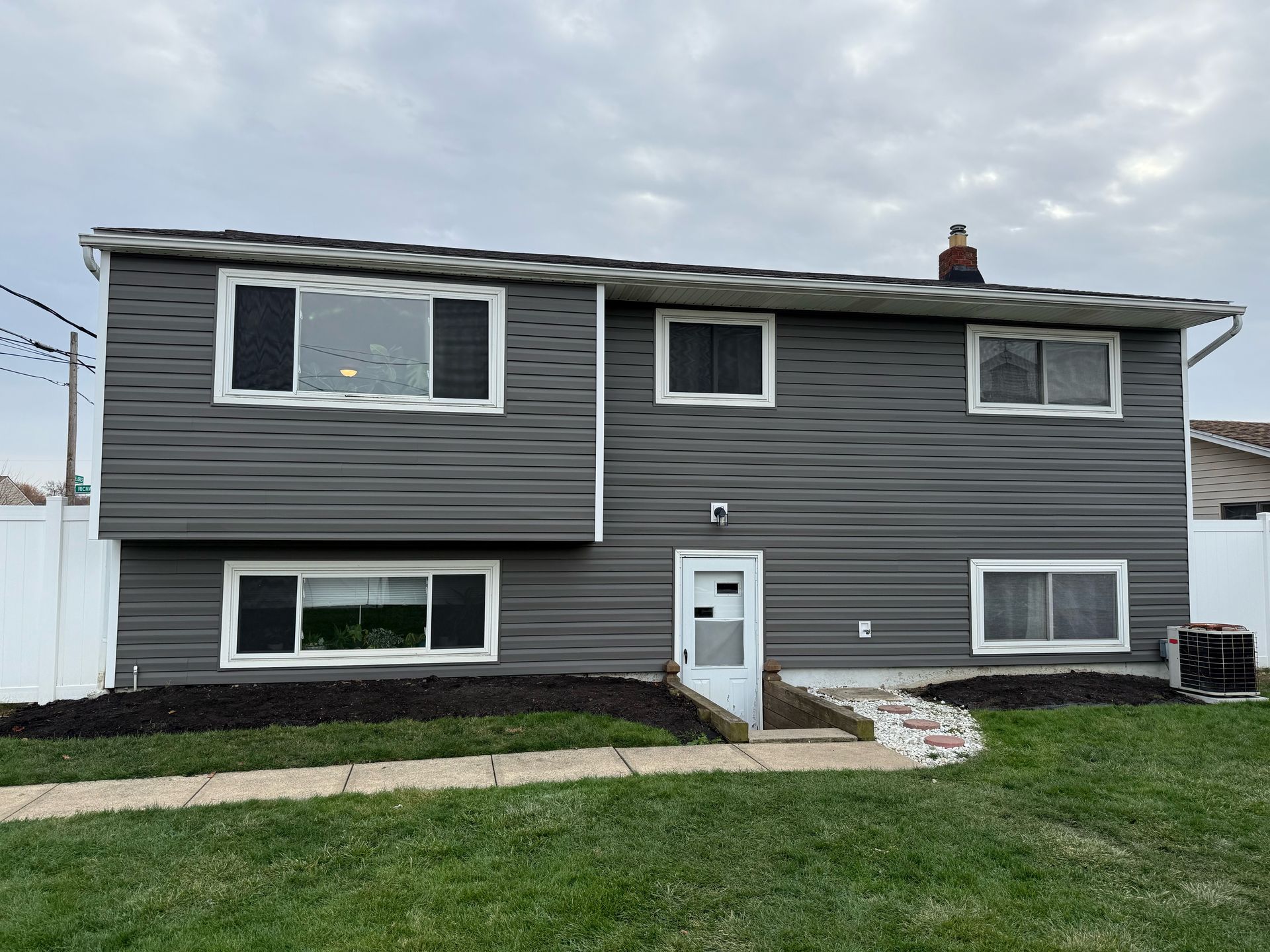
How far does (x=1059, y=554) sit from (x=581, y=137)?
46.4 feet

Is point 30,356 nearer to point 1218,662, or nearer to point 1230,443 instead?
point 1218,662

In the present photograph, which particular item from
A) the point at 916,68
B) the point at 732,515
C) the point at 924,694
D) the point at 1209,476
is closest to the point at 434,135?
the point at 916,68

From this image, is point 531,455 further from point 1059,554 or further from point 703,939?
point 1059,554

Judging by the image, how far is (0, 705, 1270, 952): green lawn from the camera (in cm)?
319

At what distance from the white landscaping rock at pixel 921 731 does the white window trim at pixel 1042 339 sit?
350 cm

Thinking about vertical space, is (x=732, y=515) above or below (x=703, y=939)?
above

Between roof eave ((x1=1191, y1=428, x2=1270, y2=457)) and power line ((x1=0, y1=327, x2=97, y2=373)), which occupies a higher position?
power line ((x1=0, y1=327, x2=97, y2=373))

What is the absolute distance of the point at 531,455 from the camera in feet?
25.8

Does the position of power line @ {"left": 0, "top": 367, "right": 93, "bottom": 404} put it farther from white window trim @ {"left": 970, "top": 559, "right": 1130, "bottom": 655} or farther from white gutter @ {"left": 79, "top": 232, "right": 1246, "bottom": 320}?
white window trim @ {"left": 970, "top": 559, "right": 1130, "bottom": 655}

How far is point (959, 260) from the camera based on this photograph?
10.8 m

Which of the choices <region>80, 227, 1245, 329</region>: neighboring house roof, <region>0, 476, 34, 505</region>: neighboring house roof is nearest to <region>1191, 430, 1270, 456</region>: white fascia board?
<region>80, 227, 1245, 329</region>: neighboring house roof

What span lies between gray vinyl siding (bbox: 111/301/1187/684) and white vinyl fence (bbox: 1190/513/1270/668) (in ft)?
1.39

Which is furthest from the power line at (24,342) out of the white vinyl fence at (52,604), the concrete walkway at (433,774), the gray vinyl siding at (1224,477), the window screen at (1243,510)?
the window screen at (1243,510)

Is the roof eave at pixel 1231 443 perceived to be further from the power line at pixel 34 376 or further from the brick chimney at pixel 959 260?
the power line at pixel 34 376
